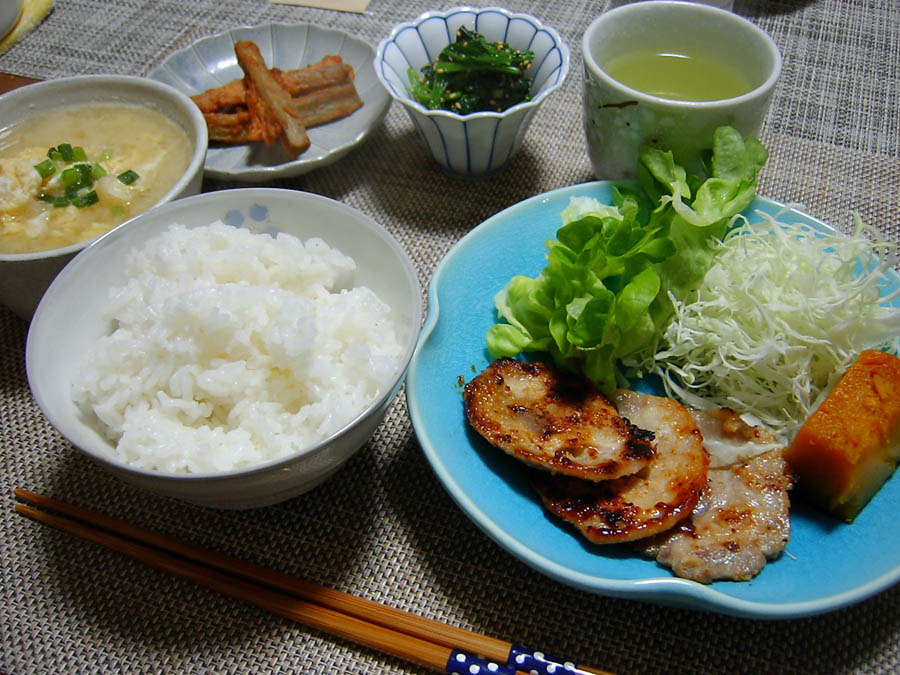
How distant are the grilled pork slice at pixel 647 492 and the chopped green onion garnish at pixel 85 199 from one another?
5.85 ft

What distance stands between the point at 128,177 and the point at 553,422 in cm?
174

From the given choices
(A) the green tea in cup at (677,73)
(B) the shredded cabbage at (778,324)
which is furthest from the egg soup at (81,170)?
(B) the shredded cabbage at (778,324)

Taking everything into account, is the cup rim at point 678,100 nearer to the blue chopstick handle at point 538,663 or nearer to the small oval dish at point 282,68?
the small oval dish at point 282,68

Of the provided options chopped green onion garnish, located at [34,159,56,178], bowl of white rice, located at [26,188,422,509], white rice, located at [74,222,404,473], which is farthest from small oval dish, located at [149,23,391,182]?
white rice, located at [74,222,404,473]

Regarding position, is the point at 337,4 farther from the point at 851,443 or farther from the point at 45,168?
the point at 851,443

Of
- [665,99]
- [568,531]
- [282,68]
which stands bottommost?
[568,531]

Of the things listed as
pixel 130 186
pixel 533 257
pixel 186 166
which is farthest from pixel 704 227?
pixel 130 186

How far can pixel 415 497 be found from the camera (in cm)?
180

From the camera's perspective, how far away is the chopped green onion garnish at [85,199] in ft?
7.41

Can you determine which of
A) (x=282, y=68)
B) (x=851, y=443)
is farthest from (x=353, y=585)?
(x=282, y=68)

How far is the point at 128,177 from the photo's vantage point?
7.68ft

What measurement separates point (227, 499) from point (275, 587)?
28cm

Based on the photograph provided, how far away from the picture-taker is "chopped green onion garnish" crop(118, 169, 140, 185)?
234cm

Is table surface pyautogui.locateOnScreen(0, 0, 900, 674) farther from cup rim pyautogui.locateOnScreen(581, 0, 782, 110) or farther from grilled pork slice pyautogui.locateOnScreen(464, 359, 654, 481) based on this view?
cup rim pyautogui.locateOnScreen(581, 0, 782, 110)
